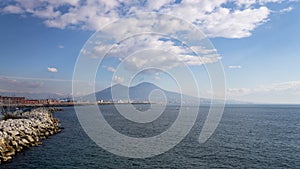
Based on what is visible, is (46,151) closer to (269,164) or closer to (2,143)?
(2,143)

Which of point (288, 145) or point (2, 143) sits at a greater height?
point (2, 143)

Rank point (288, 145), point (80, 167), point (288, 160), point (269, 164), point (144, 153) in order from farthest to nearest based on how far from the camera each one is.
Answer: point (288, 145), point (144, 153), point (288, 160), point (269, 164), point (80, 167)

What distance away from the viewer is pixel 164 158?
108 ft

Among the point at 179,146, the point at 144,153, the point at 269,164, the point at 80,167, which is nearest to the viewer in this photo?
the point at 80,167

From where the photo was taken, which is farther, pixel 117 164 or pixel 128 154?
pixel 128 154

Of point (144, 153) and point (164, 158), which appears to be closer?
point (164, 158)

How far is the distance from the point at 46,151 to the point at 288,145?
127 ft

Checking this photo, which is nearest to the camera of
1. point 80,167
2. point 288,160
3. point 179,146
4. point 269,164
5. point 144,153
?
point 80,167

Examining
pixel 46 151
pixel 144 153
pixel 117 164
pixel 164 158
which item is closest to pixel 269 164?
pixel 164 158

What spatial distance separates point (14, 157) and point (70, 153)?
6.71 m

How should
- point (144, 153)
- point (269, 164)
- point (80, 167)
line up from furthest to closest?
point (144, 153)
point (269, 164)
point (80, 167)

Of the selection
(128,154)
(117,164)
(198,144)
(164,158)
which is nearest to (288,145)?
(198,144)

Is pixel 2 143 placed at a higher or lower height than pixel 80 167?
higher

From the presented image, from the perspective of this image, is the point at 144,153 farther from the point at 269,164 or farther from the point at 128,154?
the point at 269,164
